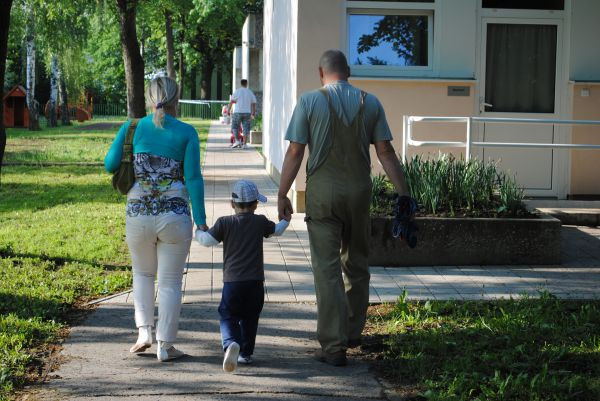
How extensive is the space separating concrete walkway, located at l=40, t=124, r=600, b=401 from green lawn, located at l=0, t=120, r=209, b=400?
0.88 feet

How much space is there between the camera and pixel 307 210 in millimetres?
6398

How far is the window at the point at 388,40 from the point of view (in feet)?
41.8

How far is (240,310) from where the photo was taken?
609 cm

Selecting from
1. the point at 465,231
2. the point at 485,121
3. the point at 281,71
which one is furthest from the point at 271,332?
the point at 281,71

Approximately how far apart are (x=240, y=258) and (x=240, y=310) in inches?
12.9

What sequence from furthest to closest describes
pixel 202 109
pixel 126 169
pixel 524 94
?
pixel 202 109 < pixel 524 94 < pixel 126 169

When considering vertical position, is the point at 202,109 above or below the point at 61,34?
below

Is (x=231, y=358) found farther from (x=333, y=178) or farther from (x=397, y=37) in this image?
(x=397, y=37)

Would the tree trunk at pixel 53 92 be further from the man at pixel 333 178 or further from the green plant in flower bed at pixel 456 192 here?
the man at pixel 333 178

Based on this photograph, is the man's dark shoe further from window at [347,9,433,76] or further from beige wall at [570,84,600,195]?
beige wall at [570,84,600,195]

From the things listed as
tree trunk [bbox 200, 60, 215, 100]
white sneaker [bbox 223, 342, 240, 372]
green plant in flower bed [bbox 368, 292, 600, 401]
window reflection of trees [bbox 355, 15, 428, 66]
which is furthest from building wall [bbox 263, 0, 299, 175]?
tree trunk [bbox 200, 60, 215, 100]

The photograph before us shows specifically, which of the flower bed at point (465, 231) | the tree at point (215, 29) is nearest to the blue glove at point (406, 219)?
the flower bed at point (465, 231)

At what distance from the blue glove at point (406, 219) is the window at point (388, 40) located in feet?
20.9

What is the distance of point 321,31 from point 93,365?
23.7ft
